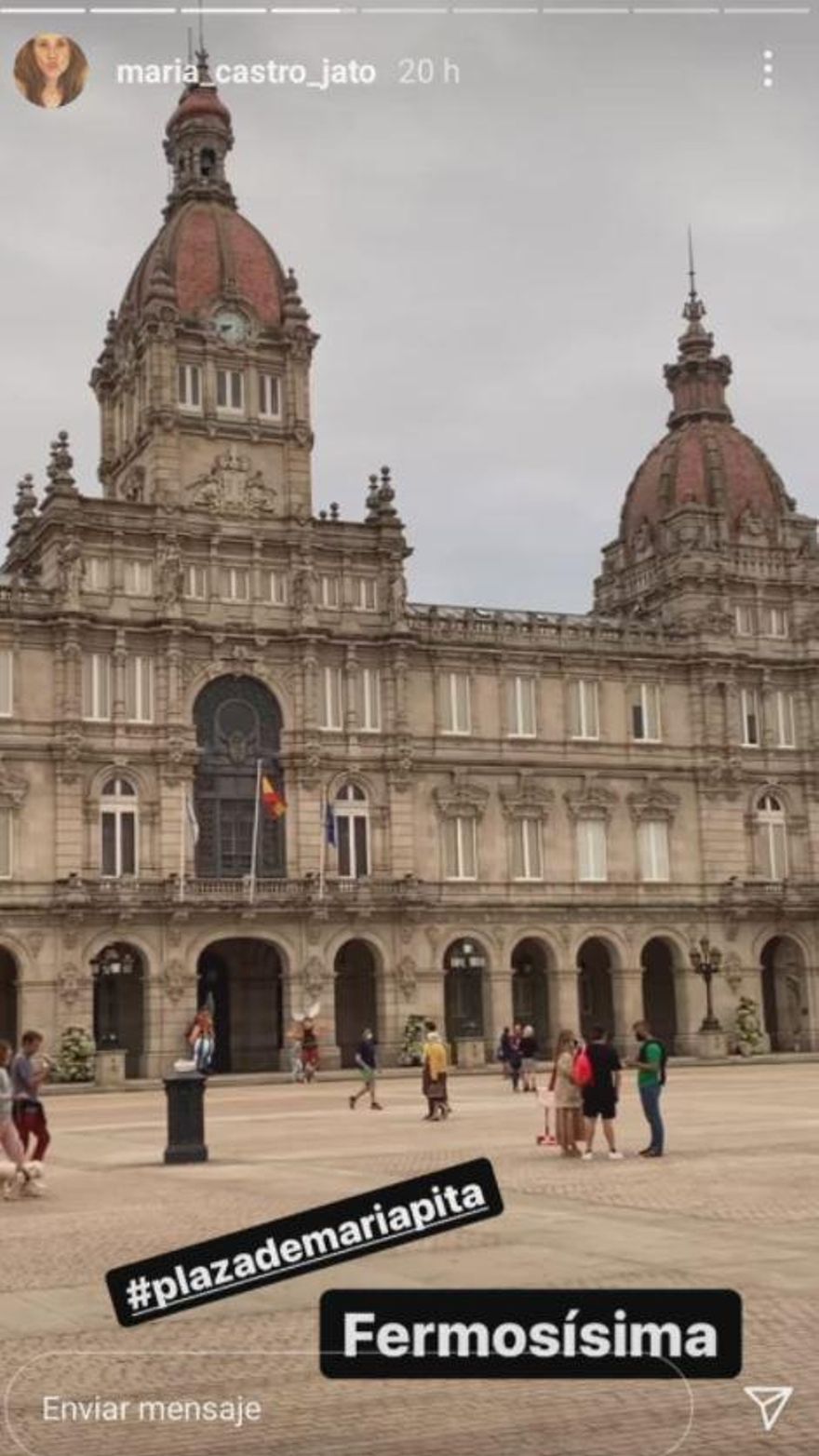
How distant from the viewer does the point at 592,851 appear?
241 feet

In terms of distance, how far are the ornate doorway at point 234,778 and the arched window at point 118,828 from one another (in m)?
2.71

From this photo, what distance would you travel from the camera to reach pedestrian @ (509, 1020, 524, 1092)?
157ft

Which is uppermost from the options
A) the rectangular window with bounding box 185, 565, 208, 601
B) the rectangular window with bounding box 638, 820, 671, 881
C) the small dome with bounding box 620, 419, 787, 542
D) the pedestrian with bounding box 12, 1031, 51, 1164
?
the small dome with bounding box 620, 419, 787, 542

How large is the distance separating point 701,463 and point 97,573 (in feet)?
101

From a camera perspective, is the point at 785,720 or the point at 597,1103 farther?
the point at 785,720

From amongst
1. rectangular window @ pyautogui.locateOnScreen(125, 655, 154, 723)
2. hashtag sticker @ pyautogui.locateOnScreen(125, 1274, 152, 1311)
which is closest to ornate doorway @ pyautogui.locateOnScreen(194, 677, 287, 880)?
rectangular window @ pyautogui.locateOnScreen(125, 655, 154, 723)

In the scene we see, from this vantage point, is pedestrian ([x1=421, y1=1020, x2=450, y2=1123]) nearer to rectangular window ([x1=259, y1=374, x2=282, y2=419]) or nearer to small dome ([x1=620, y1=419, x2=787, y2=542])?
rectangular window ([x1=259, y1=374, x2=282, y2=419])

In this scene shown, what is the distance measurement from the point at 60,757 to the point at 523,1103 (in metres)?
28.4

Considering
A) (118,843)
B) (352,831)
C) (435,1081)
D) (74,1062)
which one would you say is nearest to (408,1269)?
(435,1081)

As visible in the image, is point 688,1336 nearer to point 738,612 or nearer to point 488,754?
point 488,754

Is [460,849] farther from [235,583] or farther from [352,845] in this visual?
[235,583]

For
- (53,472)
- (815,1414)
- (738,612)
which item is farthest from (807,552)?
(815,1414)

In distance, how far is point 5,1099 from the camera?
70.2 feet

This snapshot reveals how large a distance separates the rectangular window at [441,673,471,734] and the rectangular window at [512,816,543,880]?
458 cm
